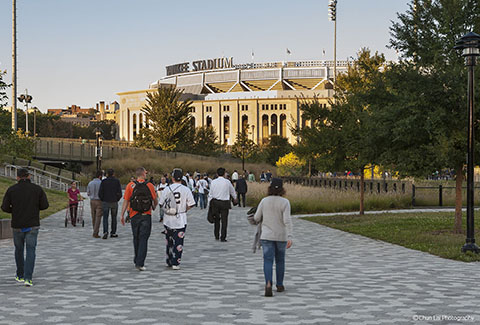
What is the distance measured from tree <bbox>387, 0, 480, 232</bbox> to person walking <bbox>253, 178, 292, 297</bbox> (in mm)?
8321

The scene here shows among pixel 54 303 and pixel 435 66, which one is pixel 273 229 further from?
pixel 435 66

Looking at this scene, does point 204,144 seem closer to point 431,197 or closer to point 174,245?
point 431,197

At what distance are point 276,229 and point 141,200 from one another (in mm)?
3515

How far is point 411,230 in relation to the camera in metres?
18.7

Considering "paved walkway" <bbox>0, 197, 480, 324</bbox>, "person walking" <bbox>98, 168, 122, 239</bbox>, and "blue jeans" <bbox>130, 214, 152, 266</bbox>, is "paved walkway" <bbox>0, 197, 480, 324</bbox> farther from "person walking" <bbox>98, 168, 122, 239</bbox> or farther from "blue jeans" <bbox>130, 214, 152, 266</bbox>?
"person walking" <bbox>98, 168, 122, 239</bbox>

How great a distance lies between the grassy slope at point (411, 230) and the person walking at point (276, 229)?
540cm

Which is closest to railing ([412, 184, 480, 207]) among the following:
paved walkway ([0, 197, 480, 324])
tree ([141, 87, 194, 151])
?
paved walkway ([0, 197, 480, 324])

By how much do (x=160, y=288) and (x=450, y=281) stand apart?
14.6ft

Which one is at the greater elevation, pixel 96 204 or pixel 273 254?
pixel 96 204

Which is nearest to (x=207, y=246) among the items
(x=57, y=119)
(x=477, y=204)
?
(x=477, y=204)

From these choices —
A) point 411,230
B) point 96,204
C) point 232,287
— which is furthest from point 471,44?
point 96,204

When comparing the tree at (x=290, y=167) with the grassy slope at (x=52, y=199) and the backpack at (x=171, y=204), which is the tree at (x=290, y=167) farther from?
the backpack at (x=171, y=204)

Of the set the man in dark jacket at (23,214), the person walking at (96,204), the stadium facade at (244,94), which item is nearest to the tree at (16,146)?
the person walking at (96,204)

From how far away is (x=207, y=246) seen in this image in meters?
15.4
